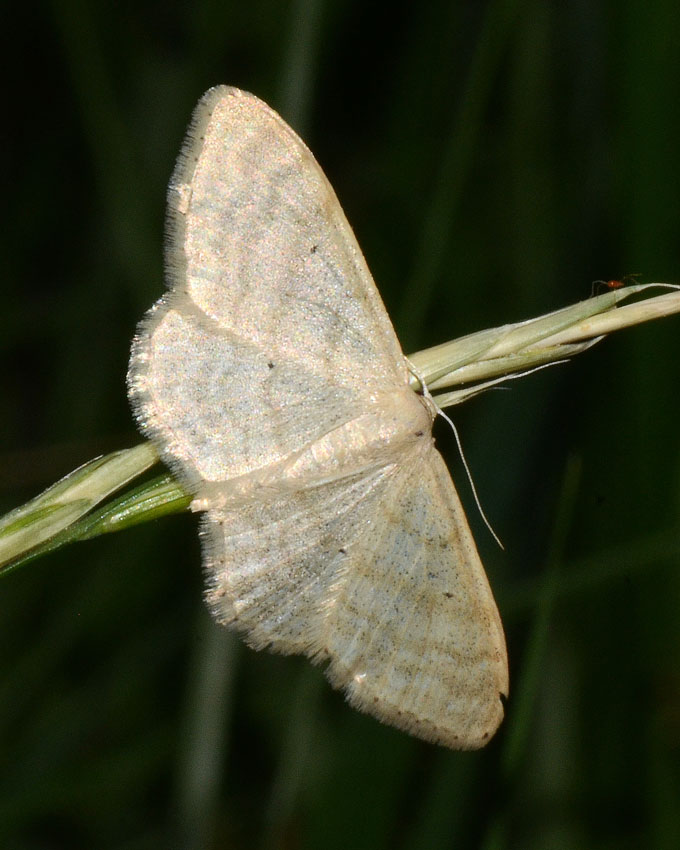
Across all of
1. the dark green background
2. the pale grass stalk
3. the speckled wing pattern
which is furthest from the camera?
A: the dark green background

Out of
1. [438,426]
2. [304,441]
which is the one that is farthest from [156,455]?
[438,426]

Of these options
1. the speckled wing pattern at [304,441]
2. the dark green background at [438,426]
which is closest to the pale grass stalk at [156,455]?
the speckled wing pattern at [304,441]

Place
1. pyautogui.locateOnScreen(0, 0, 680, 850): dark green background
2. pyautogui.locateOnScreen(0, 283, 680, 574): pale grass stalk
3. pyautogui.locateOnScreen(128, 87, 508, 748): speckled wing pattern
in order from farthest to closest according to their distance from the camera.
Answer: pyautogui.locateOnScreen(0, 0, 680, 850): dark green background
pyautogui.locateOnScreen(128, 87, 508, 748): speckled wing pattern
pyautogui.locateOnScreen(0, 283, 680, 574): pale grass stalk

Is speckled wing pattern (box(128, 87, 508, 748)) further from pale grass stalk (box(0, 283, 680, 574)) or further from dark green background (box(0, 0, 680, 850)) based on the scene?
dark green background (box(0, 0, 680, 850))

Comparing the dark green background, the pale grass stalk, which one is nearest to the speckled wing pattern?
the pale grass stalk

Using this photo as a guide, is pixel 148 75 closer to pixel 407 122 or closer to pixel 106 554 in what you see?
pixel 407 122
